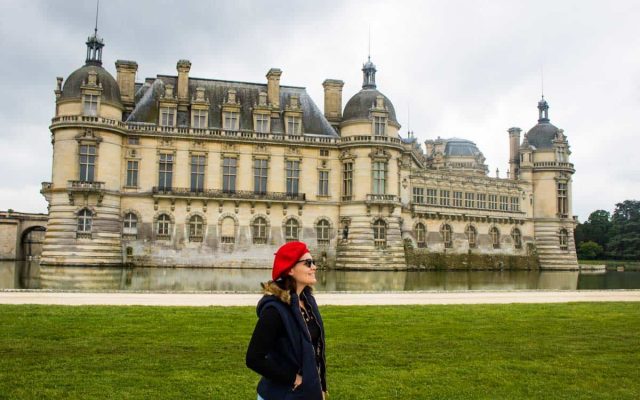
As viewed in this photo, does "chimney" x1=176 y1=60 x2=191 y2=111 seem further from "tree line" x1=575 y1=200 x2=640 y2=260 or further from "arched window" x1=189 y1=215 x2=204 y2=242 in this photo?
"tree line" x1=575 y1=200 x2=640 y2=260

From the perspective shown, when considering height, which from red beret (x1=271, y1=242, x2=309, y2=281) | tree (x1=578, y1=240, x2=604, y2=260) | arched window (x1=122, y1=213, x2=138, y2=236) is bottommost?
red beret (x1=271, y1=242, x2=309, y2=281)

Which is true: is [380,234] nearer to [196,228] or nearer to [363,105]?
[363,105]

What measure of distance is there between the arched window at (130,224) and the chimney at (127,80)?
802 cm

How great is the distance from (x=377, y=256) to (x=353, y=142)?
8.55 m

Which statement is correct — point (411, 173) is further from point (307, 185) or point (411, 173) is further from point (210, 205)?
point (210, 205)

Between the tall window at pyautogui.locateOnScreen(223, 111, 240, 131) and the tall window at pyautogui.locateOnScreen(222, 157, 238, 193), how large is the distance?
88.6 inches

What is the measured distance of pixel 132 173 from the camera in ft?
141

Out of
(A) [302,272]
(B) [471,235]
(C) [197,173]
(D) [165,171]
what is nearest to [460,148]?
(B) [471,235]

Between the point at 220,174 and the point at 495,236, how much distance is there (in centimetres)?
2636

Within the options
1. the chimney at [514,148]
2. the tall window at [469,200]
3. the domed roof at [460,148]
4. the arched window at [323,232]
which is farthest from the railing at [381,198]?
the domed roof at [460,148]

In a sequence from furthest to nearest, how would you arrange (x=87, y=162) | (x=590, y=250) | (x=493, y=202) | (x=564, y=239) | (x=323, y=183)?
1. (x=590, y=250)
2. (x=564, y=239)
3. (x=493, y=202)
4. (x=323, y=183)
5. (x=87, y=162)

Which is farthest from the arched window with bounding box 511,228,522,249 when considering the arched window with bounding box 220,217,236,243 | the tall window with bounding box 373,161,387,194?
the arched window with bounding box 220,217,236,243

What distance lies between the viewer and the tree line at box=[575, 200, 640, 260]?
75.4 m

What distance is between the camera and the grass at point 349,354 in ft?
26.9
